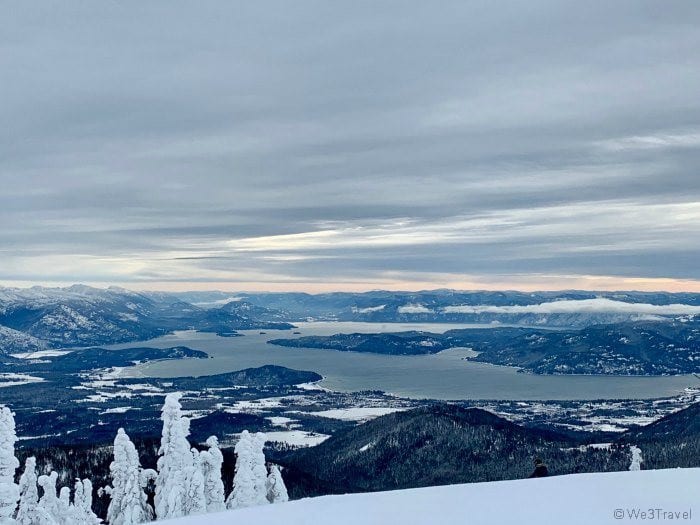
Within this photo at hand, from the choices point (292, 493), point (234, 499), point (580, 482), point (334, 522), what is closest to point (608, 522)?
point (580, 482)

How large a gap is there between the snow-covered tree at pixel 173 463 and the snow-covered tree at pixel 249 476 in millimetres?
4209

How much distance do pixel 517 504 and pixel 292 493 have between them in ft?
500

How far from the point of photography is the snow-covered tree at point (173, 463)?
56.7m

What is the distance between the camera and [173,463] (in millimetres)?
58312

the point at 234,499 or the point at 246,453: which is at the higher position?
the point at 246,453

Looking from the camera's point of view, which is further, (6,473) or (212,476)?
(212,476)

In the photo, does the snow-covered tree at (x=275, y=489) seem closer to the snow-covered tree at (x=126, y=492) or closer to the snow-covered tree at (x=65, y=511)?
the snow-covered tree at (x=126, y=492)

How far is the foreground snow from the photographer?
19422mm

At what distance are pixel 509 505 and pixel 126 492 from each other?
169 feet

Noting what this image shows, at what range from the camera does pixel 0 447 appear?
4688 cm

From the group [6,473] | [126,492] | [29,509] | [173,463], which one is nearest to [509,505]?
[6,473]

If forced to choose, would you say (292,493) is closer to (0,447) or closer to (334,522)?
(0,447)

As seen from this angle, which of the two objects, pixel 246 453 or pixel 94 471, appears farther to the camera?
pixel 94 471

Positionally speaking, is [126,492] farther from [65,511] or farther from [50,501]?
[50,501]
